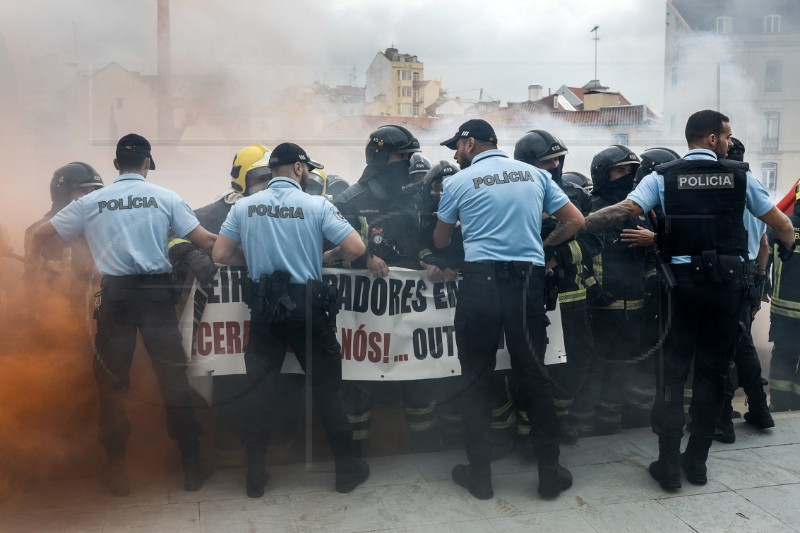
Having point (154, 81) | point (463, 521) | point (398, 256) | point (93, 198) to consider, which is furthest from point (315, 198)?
point (154, 81)

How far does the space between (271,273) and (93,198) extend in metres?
1.04

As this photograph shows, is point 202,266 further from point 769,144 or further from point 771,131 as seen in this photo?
point 769,144

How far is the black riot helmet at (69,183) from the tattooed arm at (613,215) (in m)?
3.10

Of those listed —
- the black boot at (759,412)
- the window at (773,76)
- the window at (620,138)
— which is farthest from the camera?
the window at (773,76)

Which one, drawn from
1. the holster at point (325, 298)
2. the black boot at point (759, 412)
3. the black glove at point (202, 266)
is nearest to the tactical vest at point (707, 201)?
the black boot at point (759, 412)

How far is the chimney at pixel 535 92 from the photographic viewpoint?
19.1 metres

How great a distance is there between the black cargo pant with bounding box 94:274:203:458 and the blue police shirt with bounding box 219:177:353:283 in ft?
1.66

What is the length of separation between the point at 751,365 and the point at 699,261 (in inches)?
62.8

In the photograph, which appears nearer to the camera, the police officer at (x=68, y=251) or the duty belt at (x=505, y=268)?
the duty belt at (x=505, y=268)

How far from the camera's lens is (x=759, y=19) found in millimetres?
18484

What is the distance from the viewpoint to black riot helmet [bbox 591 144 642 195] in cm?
498

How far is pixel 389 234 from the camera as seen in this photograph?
454 centimetres

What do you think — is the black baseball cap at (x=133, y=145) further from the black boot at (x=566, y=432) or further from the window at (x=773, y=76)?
the window at (x=773, y=76)

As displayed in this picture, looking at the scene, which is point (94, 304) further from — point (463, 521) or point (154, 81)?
point (154, 81)
